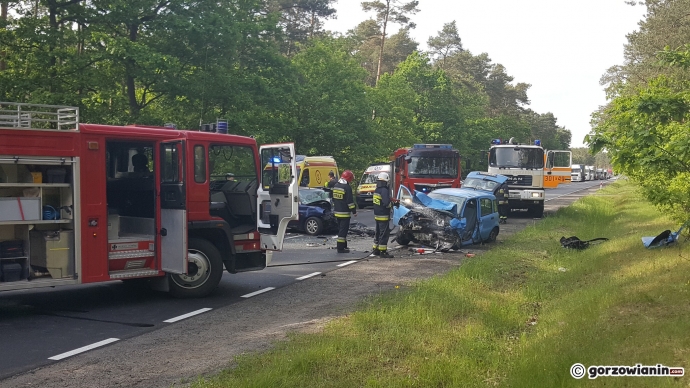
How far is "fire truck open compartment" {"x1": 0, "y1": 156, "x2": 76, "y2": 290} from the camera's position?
8.17 meters

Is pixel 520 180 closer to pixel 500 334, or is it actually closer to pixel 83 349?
pixel 500 334

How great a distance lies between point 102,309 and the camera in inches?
364

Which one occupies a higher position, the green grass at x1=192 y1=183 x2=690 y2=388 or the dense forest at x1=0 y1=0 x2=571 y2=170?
the dense forest at x1=0 y1=0 x2=571 y2=170

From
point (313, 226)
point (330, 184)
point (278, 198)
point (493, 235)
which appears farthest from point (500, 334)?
point (330, 184)

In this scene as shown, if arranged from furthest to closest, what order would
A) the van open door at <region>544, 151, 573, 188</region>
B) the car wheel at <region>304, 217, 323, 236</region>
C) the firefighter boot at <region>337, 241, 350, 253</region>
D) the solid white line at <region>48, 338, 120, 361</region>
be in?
the van open door at <region>544, 151, 573, 188</region>, the car wheel at <region>304, 217, 323, 236</region>, the firefighter boot at <region>337, 241, 350, 253</region>, the solid white line at <region>48, 338, 120, 361</region>

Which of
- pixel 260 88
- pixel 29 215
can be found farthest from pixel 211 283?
pixel 260 88

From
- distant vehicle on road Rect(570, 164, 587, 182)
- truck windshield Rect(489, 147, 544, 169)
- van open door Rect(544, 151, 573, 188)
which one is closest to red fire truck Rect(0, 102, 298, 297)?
truck windshield Rect(489, 147, 544, 169)

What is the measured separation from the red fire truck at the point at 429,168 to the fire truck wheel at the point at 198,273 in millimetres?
14621

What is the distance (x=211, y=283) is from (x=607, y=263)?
7507mm

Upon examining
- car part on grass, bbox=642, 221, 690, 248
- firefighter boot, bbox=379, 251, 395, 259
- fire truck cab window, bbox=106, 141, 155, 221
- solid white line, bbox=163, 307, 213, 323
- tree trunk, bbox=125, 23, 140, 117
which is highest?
tree trunk, bbox=125, 23, 140, 117

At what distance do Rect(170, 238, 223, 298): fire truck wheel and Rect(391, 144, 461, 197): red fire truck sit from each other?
1462cm

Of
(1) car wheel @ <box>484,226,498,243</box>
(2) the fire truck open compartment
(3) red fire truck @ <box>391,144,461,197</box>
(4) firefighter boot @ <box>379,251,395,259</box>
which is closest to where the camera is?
(2) the fire truck open compartment

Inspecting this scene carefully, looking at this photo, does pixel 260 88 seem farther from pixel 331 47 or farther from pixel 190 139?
pixel 190 139

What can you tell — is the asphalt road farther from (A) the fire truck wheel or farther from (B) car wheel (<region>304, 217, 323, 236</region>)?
(B) car wheel (<region>304, 217, 323, 236</region>)
